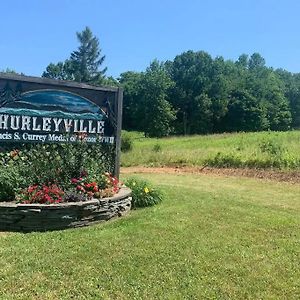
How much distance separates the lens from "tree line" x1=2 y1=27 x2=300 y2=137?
57.8m

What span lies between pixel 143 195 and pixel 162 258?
2.86 meters

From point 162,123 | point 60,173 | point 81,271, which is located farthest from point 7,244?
point 162,123

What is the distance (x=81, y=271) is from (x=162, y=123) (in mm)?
51872

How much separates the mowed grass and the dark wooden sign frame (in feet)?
5.49

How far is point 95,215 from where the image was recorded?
19.6ft

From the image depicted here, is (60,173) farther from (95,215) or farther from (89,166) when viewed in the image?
(95,215)

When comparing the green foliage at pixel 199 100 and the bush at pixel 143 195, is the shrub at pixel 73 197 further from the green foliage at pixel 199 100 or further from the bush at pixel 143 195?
the green foliage at pixel 199 100

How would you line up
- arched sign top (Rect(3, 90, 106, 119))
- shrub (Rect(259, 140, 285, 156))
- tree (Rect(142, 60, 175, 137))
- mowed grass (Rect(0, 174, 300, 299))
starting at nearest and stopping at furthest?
mowed grass (Rect(0, 174, 300, 299)) < arched sign top (Rect(3, 90, 106, 119)) < shrub (Rect(259, 140, 285, 156)) < tree (Rect(142, 60, 175, 137))

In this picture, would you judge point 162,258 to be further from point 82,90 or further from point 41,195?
point 82,90

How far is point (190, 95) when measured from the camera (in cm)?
6259

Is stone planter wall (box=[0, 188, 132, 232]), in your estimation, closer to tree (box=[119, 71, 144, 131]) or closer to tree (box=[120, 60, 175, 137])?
tree (box=[120, 60, 175, 137])

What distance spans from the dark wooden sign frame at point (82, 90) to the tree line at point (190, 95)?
4704cm

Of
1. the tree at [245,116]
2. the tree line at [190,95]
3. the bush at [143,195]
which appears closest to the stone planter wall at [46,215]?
the bush at [143,195]

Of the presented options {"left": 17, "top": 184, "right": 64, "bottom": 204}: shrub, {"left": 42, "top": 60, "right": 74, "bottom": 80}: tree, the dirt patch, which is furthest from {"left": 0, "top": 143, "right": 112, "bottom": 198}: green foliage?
{"left": 42, "top": 60, "right": 74, "bottom": 80}: tree
